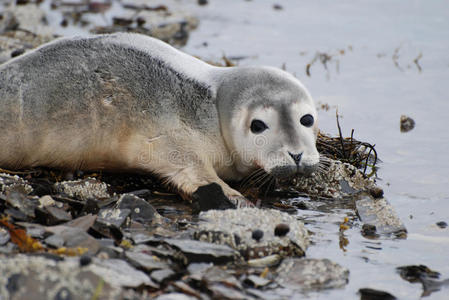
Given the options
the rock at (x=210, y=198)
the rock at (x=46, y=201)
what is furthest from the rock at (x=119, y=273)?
the rock at (x=210, y=198)

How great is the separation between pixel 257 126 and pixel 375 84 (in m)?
4.86

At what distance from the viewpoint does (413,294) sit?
4324 mm

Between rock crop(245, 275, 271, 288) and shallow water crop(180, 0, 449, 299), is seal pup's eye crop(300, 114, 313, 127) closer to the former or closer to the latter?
shallow water crop(180, 0, 449, 299)

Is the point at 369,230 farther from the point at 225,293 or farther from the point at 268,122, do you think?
the point at 225,293

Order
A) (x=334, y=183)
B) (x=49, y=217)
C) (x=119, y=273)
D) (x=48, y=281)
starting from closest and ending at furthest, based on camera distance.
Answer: (x=48, y=281) → (x=119, y=273) → (x=49, y=217) → (x=334, y=183)

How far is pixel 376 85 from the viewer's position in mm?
10180

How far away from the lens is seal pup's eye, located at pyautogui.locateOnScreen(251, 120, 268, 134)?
5.80 meters

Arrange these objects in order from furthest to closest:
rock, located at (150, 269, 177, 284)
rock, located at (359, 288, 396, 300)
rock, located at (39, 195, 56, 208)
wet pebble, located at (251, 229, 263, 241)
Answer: rock, located at (39, 195, 56, 208) < wet pebble, located at (251, 229, 263, 241) < rock, located at (359, 288, 396, 300) < rock, located at (150, 269, 177, 284)

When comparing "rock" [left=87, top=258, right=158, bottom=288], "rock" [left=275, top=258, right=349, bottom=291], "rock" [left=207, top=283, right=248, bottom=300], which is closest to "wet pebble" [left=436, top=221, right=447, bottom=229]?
"rock" [left=275, top=258, right=349, bottom=291]

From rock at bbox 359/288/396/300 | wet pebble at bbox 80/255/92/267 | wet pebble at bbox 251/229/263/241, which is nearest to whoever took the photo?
wet pebble at bbox 80/255/92/267

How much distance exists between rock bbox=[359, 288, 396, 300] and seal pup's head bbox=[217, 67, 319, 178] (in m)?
1.51

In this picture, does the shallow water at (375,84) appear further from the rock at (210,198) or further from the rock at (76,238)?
the rock at (76,238)

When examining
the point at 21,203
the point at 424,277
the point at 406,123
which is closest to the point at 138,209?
the point at 21,203

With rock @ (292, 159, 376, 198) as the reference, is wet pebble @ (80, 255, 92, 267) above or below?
below
